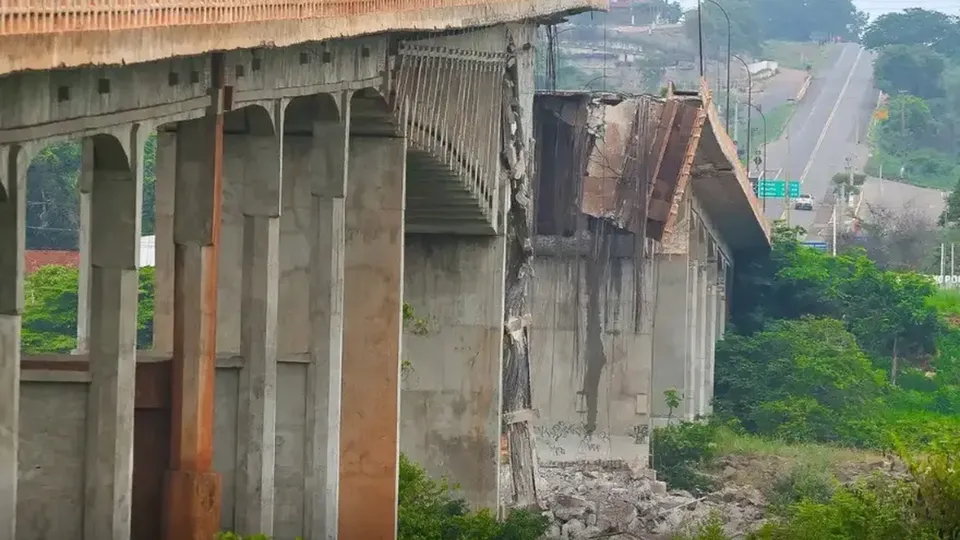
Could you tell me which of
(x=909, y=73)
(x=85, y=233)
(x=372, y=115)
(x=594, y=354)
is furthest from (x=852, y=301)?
(x=909, y=73)

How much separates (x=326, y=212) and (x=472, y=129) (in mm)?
8853

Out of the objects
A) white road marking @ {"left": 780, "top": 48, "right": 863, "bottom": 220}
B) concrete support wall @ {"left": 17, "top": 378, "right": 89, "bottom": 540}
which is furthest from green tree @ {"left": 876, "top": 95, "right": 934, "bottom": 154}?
concrete support wall @ {"left": 17, "top": 378, "right": 89, "bottom": 540}

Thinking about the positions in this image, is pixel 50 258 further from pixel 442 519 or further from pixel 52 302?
pixel 442 519

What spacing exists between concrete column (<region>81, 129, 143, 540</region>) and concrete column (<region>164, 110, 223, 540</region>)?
1774mm

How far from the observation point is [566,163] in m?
51.3

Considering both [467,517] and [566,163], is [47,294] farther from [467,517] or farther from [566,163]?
[467,517]

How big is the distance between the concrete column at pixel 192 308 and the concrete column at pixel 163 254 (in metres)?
5.11

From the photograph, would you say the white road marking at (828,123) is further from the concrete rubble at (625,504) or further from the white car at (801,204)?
the concrete rubble at (625,504)

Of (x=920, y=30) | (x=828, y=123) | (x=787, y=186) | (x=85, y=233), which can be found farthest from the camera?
(x=920, y=30)

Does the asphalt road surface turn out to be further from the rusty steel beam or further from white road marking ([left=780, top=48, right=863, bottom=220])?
the rusty steel beam

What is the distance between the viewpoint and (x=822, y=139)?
151 meters

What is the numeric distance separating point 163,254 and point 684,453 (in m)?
25.7

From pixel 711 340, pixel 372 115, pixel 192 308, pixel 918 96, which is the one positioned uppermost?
pixel 918 96

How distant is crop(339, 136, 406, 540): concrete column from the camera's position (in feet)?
103
